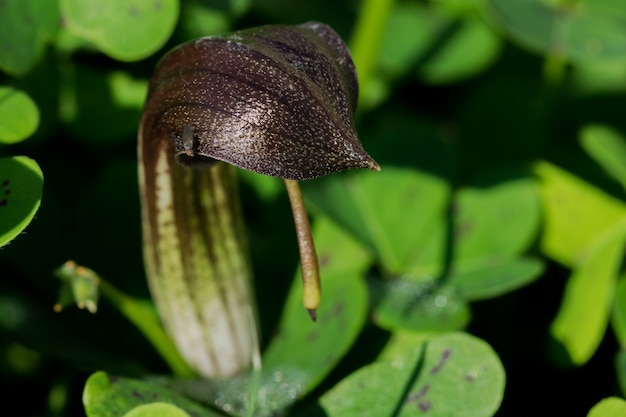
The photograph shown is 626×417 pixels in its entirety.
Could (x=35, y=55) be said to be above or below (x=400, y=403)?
above

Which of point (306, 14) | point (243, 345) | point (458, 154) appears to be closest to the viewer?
point (243, 345)

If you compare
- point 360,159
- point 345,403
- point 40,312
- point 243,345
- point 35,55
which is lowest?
point 40,312

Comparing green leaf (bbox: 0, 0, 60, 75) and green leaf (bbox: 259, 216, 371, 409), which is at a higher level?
green leaf (bbox: 0, 0, 60, 75)

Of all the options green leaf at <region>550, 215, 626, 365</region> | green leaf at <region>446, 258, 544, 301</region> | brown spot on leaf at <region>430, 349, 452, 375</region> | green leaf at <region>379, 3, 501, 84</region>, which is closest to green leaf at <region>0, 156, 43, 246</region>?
brown spot on leaf at <region>430, 349, 452, 375</region>

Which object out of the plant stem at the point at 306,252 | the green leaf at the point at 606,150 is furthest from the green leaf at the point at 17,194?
the green leaf at the point at 606,150

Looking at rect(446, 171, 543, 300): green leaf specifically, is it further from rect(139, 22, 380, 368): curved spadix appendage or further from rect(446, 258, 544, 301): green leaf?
rect(139, 22, 380, 368): curved spadix appendage

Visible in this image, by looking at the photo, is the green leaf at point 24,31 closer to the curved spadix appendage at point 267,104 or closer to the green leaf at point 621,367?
the curved spadix appendage at point 267,104

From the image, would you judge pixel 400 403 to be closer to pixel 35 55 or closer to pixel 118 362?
pixel 118 362

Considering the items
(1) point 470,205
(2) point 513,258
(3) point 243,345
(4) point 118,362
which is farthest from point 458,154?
(4) point 118,362
